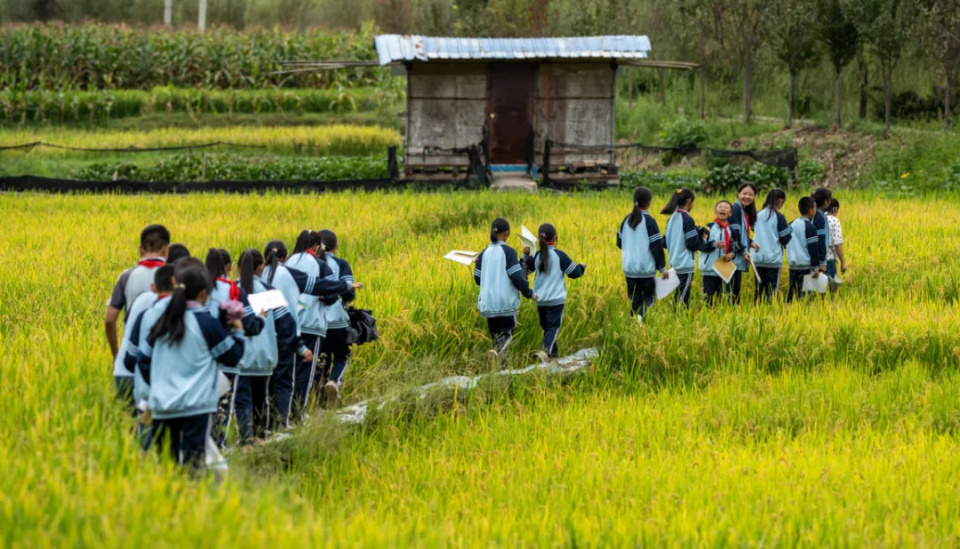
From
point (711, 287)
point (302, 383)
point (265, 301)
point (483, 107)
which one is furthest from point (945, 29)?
point (265, 301)

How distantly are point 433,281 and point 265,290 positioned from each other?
3.75m

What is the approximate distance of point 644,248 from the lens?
10875mm

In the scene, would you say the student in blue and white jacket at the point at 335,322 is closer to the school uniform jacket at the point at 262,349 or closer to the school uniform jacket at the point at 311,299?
the school uniform jacket at the point at 311,299

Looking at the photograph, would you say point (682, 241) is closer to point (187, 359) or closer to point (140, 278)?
point (140, 278)

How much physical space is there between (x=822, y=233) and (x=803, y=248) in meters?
0.25

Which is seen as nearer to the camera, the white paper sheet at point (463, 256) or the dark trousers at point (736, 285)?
the white paper sheet at point (463, 256)

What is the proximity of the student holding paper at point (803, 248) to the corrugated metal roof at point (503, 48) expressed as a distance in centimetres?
1172

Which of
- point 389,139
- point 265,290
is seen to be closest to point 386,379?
point 265,290

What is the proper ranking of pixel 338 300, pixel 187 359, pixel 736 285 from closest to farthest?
pixel 187 359 < pixel 338 300 < pixel 736 285

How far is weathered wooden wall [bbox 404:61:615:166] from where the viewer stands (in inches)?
→ 921

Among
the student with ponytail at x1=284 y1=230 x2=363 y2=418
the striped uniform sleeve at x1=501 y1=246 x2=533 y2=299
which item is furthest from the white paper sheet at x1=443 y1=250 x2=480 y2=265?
the student with ponytail at x1=284 y1=230 x2=363 y2=418

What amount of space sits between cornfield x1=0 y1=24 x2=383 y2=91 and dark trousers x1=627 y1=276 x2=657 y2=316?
2574 cm

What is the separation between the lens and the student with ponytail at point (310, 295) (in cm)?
856

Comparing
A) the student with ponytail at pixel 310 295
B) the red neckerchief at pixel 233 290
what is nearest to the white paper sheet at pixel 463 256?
the student with ponytail at pixel 310 295
